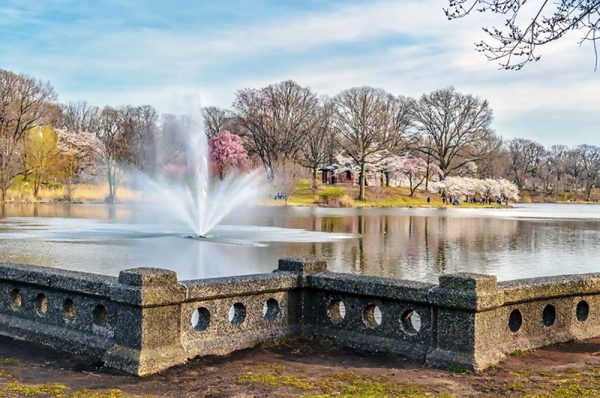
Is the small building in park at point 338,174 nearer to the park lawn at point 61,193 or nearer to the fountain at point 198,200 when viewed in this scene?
the park lawn at point 61,193

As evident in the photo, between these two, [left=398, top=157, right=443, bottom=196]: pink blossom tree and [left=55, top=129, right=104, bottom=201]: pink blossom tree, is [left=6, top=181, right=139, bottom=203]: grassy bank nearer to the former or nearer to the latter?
[left=55, top=129, right=104, bottom=201]: pink blossom tree

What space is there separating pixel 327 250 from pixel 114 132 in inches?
2542

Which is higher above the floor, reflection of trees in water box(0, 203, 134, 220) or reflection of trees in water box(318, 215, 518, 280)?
reflection of trees in water box(0, 203, 134, 220)

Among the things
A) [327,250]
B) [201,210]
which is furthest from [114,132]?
[327,250]

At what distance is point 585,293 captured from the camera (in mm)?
7535

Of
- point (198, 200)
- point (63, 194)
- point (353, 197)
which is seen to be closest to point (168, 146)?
point (63, 194)

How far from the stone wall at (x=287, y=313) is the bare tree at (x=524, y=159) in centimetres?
11100

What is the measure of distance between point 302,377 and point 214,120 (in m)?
86.7

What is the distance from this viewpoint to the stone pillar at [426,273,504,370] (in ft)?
20.5

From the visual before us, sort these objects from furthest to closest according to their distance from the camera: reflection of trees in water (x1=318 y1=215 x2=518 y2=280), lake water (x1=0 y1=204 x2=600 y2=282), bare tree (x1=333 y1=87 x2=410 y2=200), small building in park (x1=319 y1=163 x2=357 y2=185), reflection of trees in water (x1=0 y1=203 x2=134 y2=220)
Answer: small building in park (x1=319 y1=163 x2=357 y2=185)
bare tree (x1=333 y1=87 x2=410 y2=200)
reflection of trees in water (x1=0 y1=203 x2=134 y2=220)
reflection of trees in water (x1=318 y1=215 x2=518 y2=280)
lake water (x1=0 y1=204 x2=600 y2=282)

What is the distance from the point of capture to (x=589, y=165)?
12388 centimetres

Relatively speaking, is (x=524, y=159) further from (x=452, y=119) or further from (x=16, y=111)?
(x=16, y=111)

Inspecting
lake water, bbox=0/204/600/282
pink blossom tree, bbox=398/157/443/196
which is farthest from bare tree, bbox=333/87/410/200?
lake water, bbox=0/204/600/282

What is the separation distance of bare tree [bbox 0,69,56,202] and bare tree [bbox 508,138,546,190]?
7673cm
